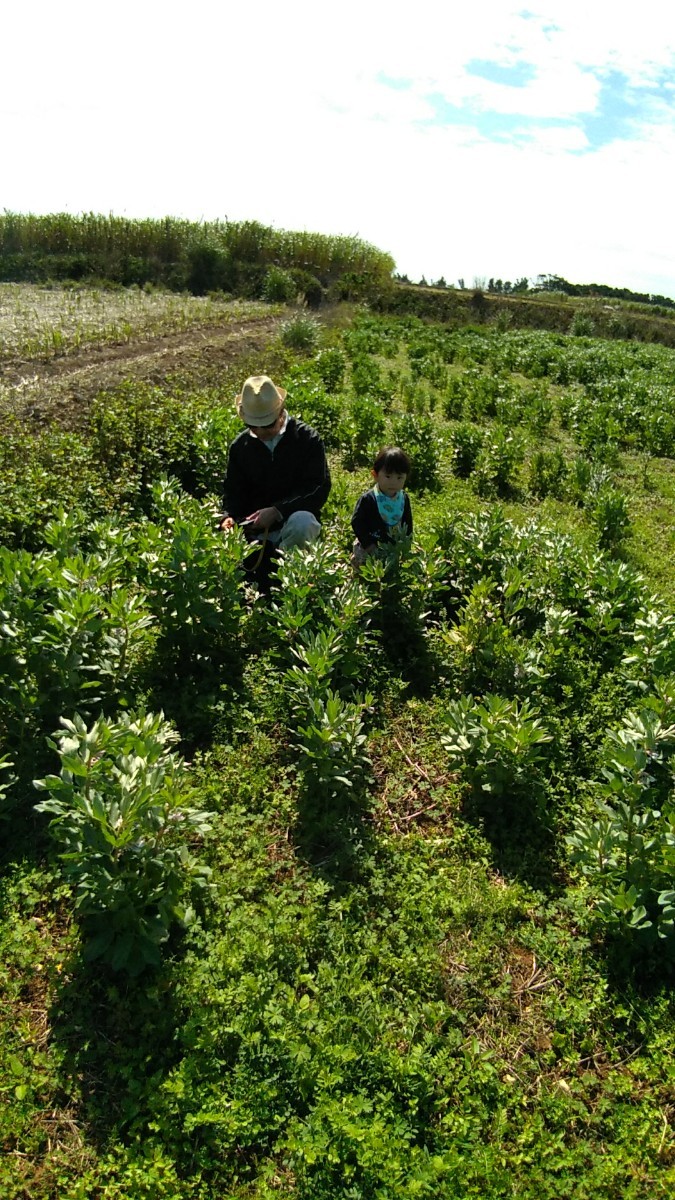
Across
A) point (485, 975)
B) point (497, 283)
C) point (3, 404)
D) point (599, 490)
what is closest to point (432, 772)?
A: point (485, 975)

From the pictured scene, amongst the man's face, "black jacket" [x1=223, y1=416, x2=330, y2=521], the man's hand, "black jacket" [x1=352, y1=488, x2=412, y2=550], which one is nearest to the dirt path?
"black jacket" [x1=223, y1=416, x2=330, y2=521]

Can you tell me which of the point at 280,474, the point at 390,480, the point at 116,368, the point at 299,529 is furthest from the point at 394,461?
the point at 116,368

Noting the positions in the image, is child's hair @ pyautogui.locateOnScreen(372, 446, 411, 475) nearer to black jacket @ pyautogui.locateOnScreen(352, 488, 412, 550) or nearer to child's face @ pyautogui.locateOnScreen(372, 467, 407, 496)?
child's face @ pyautogui.locateOnScreen(372, 467, 407, 496)

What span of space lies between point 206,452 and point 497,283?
48034 millimetres

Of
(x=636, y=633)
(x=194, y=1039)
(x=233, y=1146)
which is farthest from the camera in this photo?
(x=636, y=633)

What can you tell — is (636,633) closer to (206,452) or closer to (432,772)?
(432,772)

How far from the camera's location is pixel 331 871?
10.6ft

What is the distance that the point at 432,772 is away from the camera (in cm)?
391

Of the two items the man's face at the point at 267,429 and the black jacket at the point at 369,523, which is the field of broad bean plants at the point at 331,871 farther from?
the man's face at the point at 267,429

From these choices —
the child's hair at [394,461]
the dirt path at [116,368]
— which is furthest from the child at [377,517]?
the dirt path at [116,368]

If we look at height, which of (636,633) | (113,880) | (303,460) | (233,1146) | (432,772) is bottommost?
(233,1146)

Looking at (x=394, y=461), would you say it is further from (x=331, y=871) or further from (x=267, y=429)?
(x=331, y=871)

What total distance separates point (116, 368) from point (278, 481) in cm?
714

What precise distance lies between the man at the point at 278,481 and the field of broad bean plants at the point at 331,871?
555 mm
